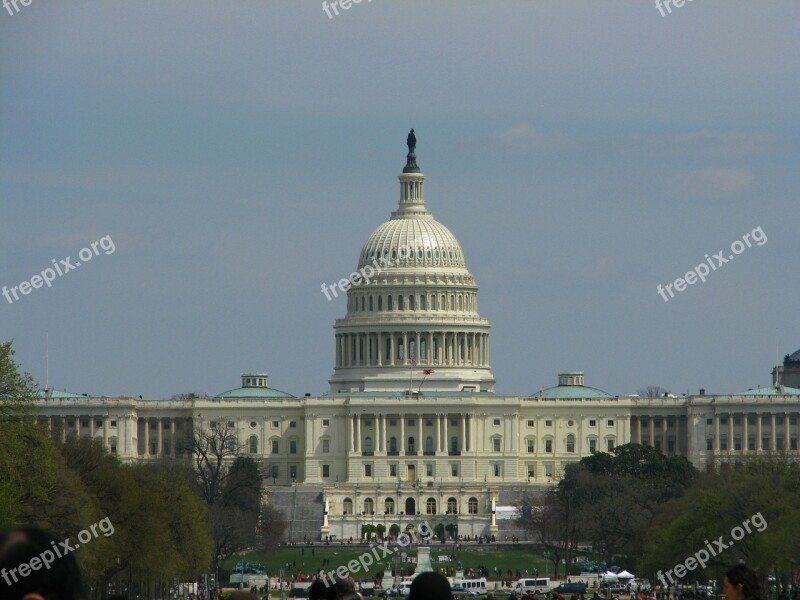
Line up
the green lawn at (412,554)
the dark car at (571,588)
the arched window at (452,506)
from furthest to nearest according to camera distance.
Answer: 1. the arched window at (452,506)
2. the green lawn at (412,554)
3. the dark car at (571,588)

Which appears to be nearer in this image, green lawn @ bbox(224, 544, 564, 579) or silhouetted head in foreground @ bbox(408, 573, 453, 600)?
silhouetted head in foreground @ bbox(408, 573, 453, 600)

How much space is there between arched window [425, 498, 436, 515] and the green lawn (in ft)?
99.3

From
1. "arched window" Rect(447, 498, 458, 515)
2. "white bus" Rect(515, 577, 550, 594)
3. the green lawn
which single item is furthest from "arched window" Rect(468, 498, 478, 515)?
"white bus" Rect(515, 577, 550, 594)

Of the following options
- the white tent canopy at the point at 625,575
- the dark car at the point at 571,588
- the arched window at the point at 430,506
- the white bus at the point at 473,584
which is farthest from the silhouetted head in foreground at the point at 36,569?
the arched window at the point at 430,506

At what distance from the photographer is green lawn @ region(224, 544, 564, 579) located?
138m

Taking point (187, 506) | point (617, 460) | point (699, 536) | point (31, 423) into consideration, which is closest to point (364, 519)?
point (617, 460)

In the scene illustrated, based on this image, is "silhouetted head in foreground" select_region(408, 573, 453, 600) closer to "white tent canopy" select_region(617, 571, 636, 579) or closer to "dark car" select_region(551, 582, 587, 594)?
"dark car" select_region(551, 582, 587, 594)

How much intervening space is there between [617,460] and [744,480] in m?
81.3

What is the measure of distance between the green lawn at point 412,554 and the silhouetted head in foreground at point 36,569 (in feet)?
386

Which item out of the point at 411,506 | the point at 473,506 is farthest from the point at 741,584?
the point at 411,506

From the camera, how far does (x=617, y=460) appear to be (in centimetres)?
17862

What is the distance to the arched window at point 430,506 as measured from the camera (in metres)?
197

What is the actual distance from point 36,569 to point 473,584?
105m

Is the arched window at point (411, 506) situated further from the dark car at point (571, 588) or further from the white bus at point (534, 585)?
the dark car at point (571, 588)
